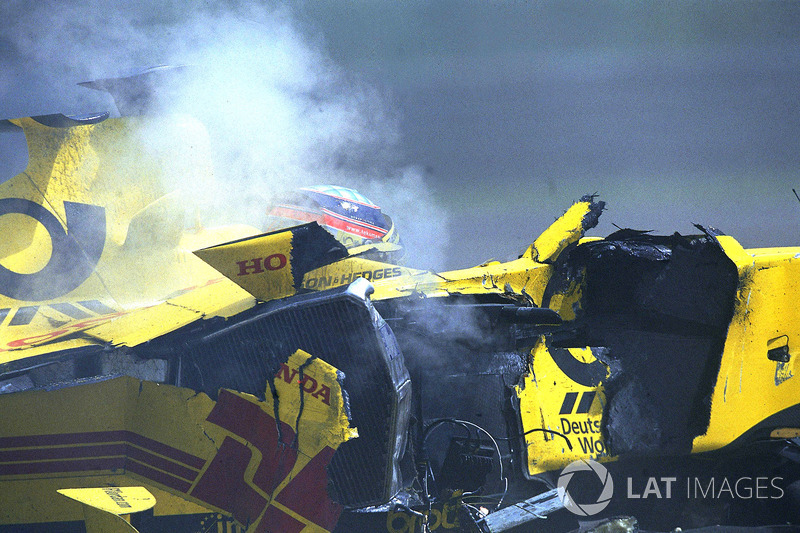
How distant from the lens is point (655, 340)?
3.33 metres

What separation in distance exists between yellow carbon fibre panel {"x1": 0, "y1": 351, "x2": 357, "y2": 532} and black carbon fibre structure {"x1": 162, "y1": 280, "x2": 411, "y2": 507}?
5 centimetres

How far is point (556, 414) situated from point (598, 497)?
0.55 metres

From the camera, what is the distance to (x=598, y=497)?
10.9 ft

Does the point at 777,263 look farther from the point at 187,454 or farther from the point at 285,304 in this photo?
the point at 187,454

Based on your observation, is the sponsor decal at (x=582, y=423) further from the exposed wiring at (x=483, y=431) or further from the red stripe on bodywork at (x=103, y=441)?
the red stripe on bodywork at (x=103, y=441)

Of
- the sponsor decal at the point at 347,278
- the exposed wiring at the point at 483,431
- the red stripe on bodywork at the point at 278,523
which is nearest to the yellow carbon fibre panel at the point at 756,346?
the exposed wiring at the point at 483,431

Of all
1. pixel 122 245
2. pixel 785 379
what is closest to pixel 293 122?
pixel 122 245

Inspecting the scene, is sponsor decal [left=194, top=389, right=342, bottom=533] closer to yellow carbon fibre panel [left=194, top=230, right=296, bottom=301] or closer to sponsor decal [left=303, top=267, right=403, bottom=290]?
yellow carbon fibre panel [left=194, top=230, right=296, bottom=301]

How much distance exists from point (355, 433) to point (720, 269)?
6.65 ft

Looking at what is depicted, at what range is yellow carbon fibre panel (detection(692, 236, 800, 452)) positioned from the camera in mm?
3086

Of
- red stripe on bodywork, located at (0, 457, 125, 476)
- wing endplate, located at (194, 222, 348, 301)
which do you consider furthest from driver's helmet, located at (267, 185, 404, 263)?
red stripe on bodywork, located at (0, 457, 125, 476)

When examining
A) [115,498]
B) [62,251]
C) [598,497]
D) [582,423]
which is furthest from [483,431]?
[62,251]

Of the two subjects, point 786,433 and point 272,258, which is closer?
point 272,258
